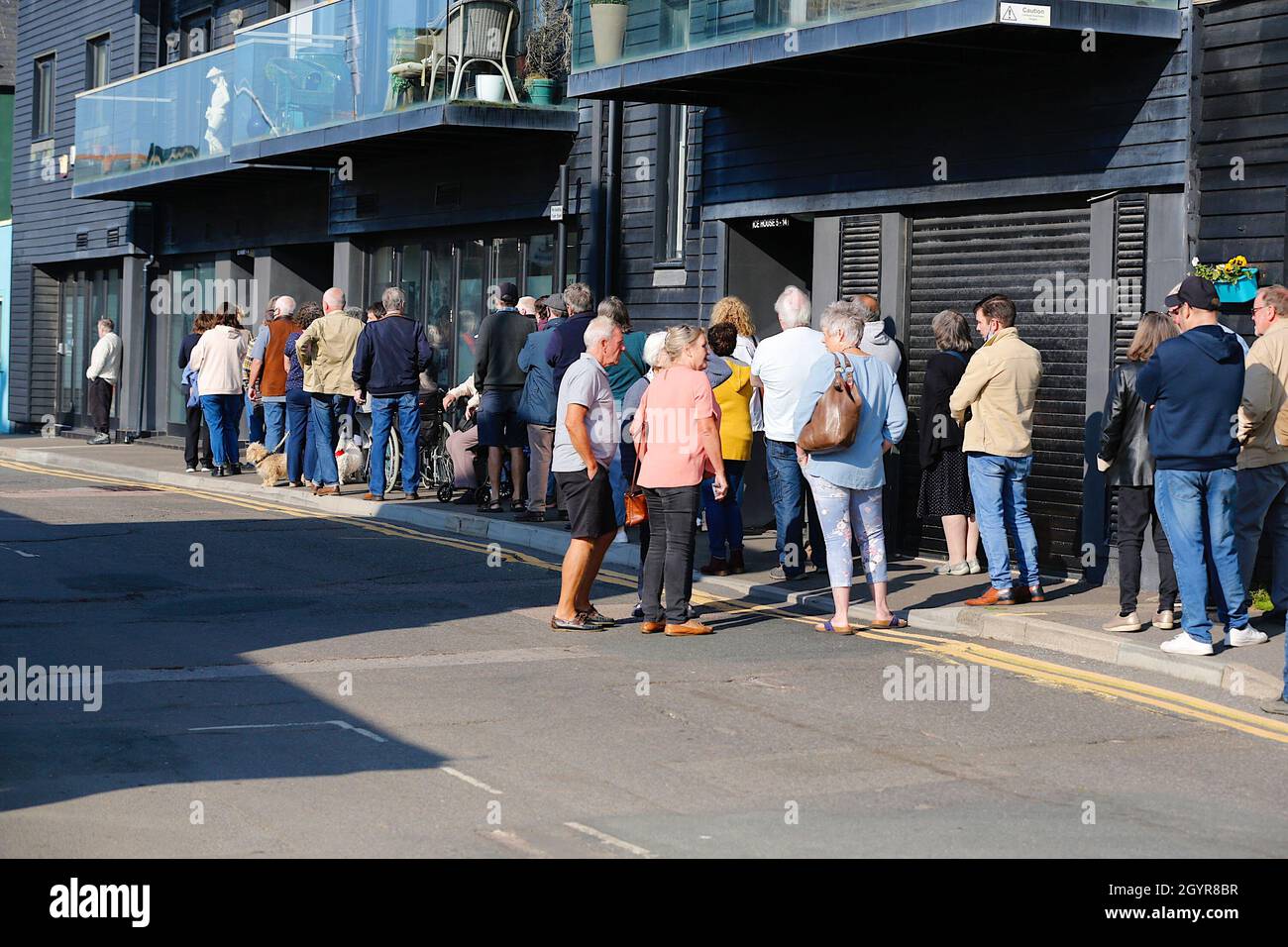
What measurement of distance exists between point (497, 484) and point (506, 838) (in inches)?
401

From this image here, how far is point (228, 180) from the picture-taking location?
2609cm

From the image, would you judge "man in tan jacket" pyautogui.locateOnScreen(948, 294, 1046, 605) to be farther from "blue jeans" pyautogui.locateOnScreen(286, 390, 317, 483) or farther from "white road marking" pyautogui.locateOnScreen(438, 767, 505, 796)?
"blue jeans" pyautogui.locateOnScreen(286, 390, 317, 483)

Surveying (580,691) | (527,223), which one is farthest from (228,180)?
(580,691)

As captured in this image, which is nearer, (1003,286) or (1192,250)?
(1192,250)

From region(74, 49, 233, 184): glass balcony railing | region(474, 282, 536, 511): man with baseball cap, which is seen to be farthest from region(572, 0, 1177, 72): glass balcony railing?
region(74, 49, 233, 184): glass balcony railing

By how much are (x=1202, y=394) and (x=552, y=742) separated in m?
4.44

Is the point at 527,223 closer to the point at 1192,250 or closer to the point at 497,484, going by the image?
the point at 497,484

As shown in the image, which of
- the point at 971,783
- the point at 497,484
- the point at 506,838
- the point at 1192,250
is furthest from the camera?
the point at 497,484

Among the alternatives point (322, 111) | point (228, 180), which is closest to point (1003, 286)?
point (322, 111)

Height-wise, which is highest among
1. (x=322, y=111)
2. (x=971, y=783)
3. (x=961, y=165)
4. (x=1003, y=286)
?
(x=322, y=111)

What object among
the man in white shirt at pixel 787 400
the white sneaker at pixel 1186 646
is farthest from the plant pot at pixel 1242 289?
the white sneaker at pixel 1186 646

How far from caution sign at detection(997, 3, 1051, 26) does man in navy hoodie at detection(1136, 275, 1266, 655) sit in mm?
2943
